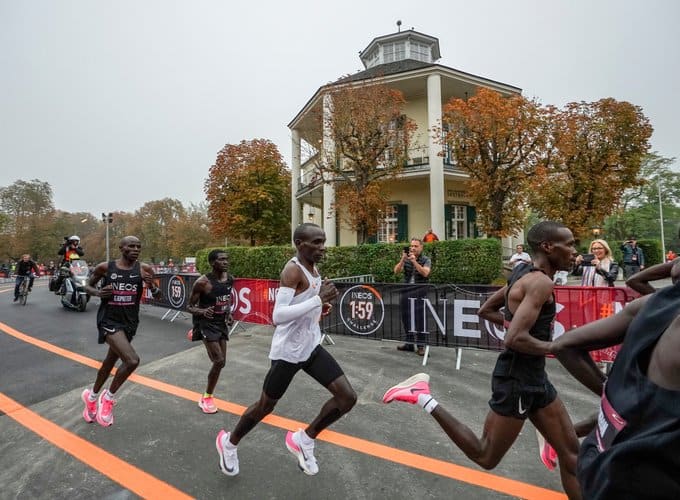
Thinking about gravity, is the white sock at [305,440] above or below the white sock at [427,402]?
below

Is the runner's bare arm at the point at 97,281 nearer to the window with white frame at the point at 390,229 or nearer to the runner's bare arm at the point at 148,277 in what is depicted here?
the runner's bare arm at the point at 148,277

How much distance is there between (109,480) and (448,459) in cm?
271

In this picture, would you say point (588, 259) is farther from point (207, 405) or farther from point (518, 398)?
point (207, 405)

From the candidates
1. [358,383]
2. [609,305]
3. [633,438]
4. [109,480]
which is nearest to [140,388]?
[109,480]

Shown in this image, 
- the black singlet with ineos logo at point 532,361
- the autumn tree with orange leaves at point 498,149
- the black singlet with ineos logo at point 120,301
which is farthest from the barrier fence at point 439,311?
the autumn tree with orange leaves at point 498,149

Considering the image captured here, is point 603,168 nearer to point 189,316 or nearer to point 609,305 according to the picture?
point 609,305

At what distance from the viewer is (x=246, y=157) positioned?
26.0 metres

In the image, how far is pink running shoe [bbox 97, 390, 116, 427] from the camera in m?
3.82

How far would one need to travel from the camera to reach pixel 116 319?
4.27m

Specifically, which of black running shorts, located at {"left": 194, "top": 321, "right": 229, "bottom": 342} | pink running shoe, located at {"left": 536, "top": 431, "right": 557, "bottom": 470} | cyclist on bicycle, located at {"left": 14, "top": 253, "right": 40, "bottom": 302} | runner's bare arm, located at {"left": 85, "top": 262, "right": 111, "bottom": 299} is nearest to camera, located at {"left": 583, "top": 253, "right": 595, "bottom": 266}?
pink running shoe, located at {"left": 536, "top": 431, "right": 557, "bottom": 470}

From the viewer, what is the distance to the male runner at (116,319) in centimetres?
396

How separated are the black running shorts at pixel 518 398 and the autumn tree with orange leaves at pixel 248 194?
23447 millimetres

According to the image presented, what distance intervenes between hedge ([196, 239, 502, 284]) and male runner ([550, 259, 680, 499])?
12846 millimetres

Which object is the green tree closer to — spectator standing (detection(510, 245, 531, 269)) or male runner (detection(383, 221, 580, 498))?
spectator standing (detection(510, 245, 531, 269))
